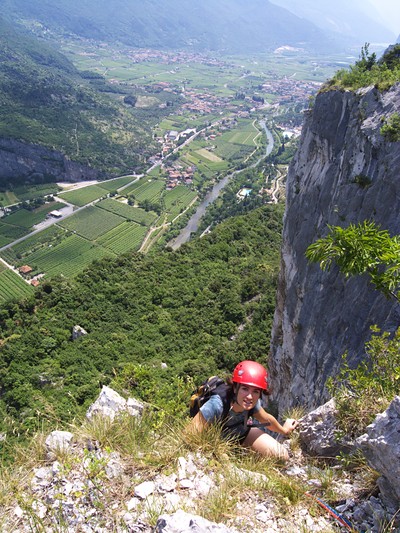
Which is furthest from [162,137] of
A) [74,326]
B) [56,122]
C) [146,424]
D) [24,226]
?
[146,424]

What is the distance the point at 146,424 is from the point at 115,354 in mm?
21727

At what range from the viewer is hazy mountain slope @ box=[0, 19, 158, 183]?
4109 inches

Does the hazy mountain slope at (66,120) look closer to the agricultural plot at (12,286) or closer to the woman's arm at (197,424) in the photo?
the agricultural plot at (12,286)

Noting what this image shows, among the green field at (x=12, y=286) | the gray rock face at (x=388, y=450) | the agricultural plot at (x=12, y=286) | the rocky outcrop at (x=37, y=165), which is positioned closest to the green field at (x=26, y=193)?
the rocky outcrop at (x=37, y=165)

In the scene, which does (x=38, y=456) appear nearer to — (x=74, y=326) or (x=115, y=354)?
(x=115, y=354)

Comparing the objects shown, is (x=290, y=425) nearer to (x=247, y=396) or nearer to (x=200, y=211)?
(x=247, y=396)

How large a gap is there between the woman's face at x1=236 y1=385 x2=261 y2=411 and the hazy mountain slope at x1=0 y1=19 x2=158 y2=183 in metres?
102

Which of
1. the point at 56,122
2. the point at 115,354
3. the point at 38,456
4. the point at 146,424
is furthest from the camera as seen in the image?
the point at 56,122

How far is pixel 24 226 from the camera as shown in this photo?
76312 mm

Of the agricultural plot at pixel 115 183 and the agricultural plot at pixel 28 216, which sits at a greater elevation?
the agricultural plot at pixel 115 183

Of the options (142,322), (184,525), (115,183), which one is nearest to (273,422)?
(184,525)

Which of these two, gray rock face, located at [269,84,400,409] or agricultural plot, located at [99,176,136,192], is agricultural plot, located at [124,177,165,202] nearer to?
agricultural plot, located at [99,176,136,192]

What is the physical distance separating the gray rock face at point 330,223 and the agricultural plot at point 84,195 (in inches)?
2962

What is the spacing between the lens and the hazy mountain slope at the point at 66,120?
104 meters
